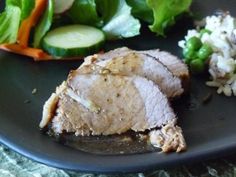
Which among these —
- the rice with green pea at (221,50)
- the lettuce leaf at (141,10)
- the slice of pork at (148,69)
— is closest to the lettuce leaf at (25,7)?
the lettuce leaf at (141,10)

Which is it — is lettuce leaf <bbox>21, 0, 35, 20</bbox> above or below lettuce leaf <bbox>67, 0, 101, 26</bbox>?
above

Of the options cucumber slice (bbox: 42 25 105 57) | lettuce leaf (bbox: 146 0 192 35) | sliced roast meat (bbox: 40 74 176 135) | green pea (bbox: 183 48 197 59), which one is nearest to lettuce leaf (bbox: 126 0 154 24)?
lettuce leaf (bbox: 146 0 192 35)

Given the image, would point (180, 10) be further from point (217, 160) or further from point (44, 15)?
point (217, 160)

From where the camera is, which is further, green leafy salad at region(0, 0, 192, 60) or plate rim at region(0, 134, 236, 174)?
green leafy salad at region(0, 0, 192, 60)

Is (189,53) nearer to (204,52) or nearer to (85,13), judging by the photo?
(204,52)

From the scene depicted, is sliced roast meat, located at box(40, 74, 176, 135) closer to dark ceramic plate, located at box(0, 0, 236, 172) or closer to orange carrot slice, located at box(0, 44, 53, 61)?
dark ceramic plate, located at box(0, 0, 236, 172)

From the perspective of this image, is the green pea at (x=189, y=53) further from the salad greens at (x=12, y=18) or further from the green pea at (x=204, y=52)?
the salad greens at (x=12, y=18)

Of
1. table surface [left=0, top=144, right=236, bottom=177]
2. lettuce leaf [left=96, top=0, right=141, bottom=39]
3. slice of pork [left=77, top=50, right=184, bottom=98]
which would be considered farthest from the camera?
lettuce leaf [left=96, top=0, right=141, bottom=39]
